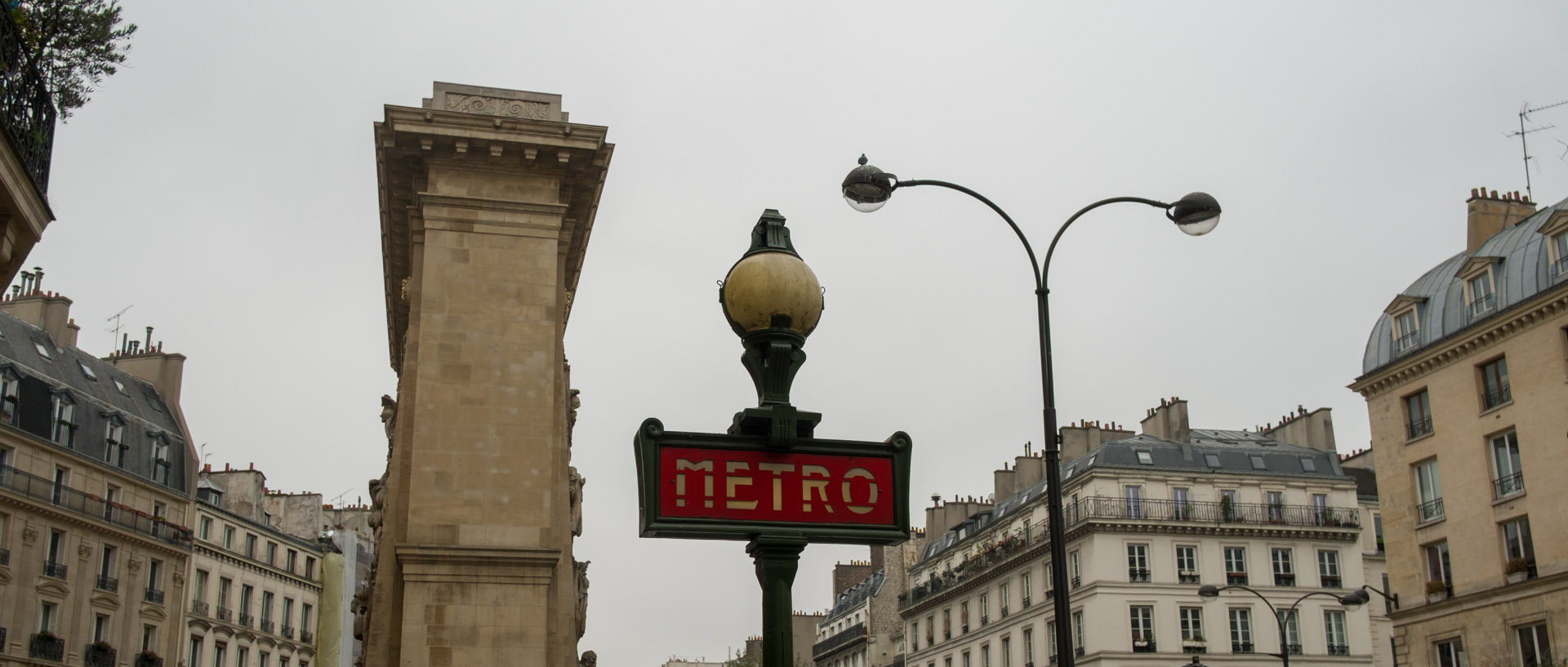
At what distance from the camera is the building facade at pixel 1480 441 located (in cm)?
3600

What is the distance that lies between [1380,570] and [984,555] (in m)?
16.5

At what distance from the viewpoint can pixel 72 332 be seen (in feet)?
182

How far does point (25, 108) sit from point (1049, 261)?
29.0 feet

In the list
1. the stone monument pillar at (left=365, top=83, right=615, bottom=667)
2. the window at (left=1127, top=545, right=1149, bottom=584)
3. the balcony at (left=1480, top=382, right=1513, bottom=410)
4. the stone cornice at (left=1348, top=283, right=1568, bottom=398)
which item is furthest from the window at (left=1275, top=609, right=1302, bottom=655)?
the stone monument pillar at (left=365, top=83, right=615, bottom=667)

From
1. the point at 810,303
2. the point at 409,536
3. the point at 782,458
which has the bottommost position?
the point at 782,458

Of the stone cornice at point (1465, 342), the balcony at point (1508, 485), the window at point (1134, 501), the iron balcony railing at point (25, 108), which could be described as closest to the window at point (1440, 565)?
the balcony at point (1508, 485)

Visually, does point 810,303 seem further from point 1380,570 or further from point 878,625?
point 878,625

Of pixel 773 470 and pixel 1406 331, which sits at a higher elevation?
pixel 1406 331

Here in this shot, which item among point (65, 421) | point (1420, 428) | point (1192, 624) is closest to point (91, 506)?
point (65, 421)

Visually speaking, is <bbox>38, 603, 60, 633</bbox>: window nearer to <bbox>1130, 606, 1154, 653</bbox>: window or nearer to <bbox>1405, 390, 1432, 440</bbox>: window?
<bbox>1130, 606, 1154, 653</bbox>: window

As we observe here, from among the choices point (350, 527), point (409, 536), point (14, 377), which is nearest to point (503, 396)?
point (409, 536)

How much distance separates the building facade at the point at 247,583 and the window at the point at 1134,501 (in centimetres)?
3617

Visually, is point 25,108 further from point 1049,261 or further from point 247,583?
point 247,583

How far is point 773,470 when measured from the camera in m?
5.69
